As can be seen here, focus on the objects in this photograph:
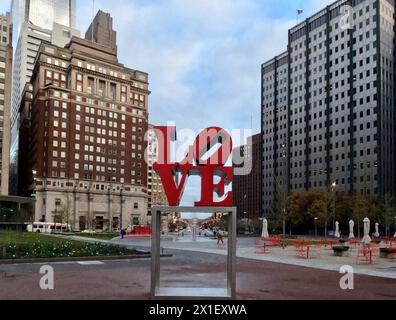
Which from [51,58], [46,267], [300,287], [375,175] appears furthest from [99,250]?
[51,58]

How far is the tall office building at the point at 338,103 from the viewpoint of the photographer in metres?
125

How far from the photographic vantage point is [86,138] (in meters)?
147

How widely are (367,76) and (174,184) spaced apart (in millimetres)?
124331

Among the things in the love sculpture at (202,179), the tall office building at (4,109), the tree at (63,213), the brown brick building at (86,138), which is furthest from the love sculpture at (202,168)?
the tall office building at (4,109)

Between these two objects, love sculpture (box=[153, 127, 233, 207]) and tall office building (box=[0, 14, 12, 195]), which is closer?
love sculpture (box=[153, 127, 233, 207])

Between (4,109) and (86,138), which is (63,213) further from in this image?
(4,109)

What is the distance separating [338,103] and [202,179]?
5090 inches

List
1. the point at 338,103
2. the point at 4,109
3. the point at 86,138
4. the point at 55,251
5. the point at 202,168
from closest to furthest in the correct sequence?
the point at 202,168, the point at 55,251, the point at 4,109, the point at 338,103, the point at 86,138

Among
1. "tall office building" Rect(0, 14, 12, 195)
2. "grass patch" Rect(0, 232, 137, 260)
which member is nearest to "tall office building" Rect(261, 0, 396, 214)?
"tall office building" Rect(0, 14, 12, 195)

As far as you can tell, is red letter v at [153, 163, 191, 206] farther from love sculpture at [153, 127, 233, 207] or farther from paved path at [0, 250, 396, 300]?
paved path at [0, 250, 396, 300]

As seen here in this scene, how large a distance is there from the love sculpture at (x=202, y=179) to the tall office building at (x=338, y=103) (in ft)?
352

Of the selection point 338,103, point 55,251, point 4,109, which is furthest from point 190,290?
point 4,109

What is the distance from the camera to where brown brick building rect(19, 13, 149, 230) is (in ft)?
460

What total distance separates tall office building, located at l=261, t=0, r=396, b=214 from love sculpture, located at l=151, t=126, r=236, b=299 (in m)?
107
